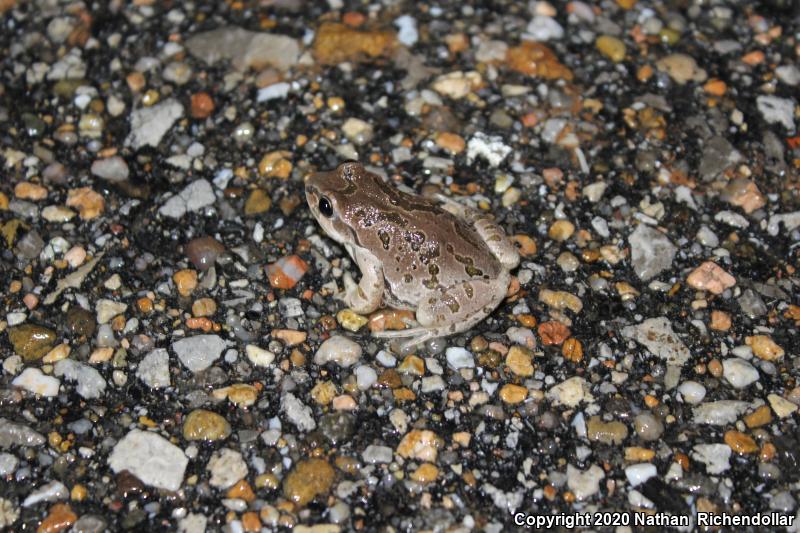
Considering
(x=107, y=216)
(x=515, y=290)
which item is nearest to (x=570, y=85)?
(x=515, y=290)

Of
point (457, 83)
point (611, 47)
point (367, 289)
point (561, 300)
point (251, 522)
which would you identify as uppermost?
point (611, 47)

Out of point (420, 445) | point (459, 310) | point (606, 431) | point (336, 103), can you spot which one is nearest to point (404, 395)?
point (420, 445)

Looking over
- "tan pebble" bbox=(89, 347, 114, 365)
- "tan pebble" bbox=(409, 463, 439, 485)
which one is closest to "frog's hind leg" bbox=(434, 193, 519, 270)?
"tan pebble" bbox=(409, 463, 439, 485)

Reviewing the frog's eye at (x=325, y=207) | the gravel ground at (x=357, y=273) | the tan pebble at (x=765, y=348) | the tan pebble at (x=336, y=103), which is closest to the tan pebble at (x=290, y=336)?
the gravel ground at (x=357, y=273)

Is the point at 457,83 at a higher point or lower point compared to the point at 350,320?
higher

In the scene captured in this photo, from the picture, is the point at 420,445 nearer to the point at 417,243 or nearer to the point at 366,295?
the point at 366,295

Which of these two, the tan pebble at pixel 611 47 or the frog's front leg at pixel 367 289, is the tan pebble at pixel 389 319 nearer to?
the frog's front leg at pixel 367 289

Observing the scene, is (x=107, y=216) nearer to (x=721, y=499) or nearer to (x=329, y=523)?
(x=329, y=523)
